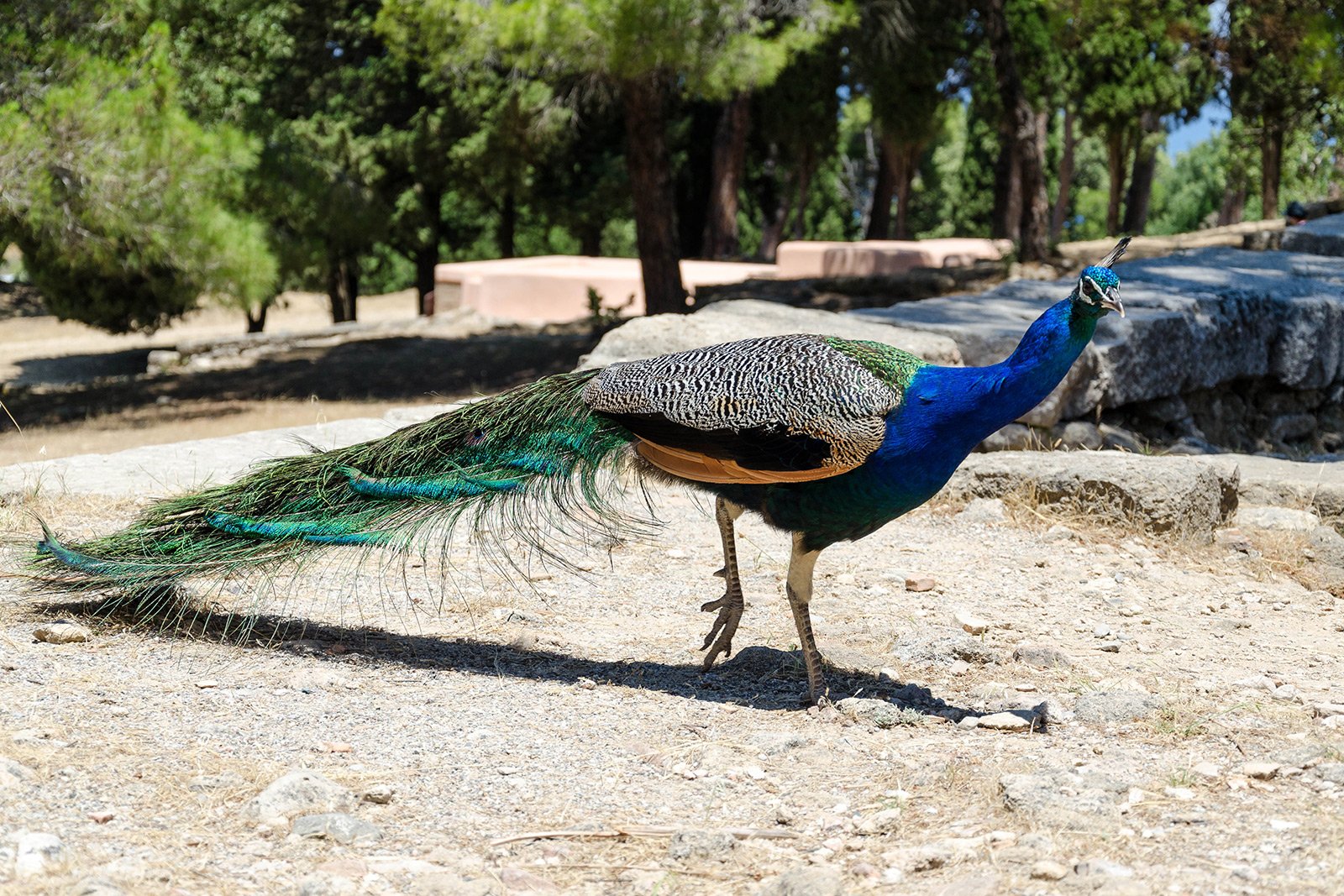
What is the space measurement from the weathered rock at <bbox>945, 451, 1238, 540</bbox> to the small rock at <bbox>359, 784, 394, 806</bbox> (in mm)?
4171

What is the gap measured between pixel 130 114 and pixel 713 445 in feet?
28.6

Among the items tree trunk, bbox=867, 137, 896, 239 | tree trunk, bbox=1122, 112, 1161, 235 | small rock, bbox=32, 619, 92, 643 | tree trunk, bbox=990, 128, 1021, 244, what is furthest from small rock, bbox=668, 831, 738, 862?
tree trunk, bbox=1122, 112, 1161, 235

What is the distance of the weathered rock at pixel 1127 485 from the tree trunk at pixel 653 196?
720cm

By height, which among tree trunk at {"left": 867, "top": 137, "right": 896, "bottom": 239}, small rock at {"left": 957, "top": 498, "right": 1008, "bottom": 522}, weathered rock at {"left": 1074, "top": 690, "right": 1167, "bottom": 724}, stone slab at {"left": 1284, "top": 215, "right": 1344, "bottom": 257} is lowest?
weathered rock at {"left": 1074, "top": 690, "right": 1167, "bottom": 724}

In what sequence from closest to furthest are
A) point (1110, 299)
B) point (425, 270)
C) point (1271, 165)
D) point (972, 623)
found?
point (1110, 299)
point (972, 623)
point (425, 270)
point (1271, 165)

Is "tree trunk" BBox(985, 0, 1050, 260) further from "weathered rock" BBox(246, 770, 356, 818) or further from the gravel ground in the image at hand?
"weathered rock" BBox(246, 770, 356, 818)

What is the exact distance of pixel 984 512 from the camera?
6.72 meters

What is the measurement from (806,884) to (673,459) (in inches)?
69.4

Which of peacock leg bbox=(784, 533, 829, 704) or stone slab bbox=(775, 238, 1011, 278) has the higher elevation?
stone slab bbox=(775, 238, 1011, 278)

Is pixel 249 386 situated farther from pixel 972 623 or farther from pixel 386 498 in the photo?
pixel 972 623

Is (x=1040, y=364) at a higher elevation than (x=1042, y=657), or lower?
higher

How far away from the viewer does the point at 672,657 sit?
4.99m

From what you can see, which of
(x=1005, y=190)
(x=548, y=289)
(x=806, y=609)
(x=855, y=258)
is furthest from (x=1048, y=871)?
(x=1005, y=190)

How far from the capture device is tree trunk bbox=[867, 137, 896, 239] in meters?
28.4
